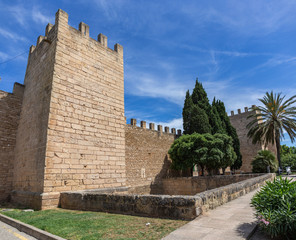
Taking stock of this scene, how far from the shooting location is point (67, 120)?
788cm

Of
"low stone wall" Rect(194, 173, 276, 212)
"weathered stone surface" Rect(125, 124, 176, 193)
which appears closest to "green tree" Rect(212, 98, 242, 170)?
"weathered stone surface" Rect(125, 124, 176, 193)

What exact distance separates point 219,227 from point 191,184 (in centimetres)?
1569

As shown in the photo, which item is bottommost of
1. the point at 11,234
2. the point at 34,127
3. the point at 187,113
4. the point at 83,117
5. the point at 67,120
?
the point at 11,234

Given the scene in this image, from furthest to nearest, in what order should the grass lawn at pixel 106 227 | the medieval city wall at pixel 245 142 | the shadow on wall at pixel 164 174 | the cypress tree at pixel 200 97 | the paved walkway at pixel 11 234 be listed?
the medieval city wall at pixel 245 142, the cypress tree at pixel 200 97, the shadow on wall at pixel 164 174, the paved walkway at pixel 11 234, the grass lawn at pixel 106 227

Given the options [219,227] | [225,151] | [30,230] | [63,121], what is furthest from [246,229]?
[225,151]

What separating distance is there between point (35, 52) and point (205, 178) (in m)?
15.5

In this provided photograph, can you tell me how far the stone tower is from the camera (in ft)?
24.0

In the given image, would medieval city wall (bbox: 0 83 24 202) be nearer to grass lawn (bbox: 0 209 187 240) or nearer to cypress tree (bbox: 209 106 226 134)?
grass lawn (bbox: 0 209 187 240)

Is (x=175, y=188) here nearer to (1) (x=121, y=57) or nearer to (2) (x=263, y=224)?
(1) (x=121, y=57)

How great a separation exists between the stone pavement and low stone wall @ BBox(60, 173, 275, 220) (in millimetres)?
298

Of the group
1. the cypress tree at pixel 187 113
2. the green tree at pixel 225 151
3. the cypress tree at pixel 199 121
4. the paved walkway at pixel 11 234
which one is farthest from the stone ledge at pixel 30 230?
the cypress tree at pixel 187 113

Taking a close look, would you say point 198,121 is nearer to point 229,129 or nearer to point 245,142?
point 229,129

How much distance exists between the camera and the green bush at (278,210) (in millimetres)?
2896

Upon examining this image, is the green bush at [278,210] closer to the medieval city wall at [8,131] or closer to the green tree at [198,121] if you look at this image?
the medieval city wall at [8,131]
